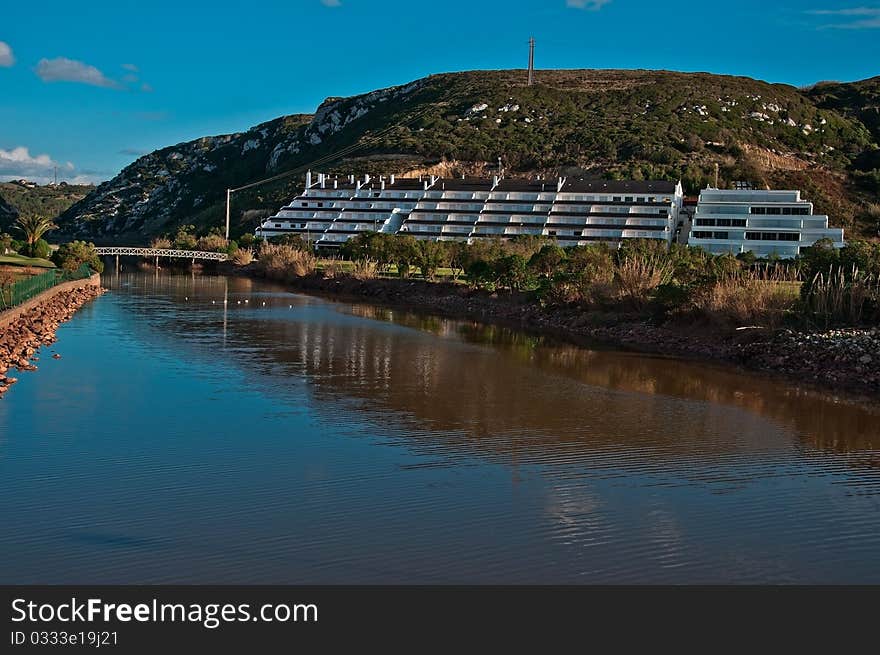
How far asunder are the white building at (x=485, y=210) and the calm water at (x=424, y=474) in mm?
82494

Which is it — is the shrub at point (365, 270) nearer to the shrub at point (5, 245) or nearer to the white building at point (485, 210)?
the shrub at point (5, 245)

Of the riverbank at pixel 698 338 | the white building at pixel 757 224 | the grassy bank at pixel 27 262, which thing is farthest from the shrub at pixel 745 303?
the white building at pixel 757 224

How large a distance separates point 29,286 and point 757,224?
79.3m

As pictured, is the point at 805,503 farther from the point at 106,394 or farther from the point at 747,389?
the point at 106,394

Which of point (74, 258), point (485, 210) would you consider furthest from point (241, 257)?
point (485, 210)

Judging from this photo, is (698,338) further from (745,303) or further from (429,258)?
(429,258)

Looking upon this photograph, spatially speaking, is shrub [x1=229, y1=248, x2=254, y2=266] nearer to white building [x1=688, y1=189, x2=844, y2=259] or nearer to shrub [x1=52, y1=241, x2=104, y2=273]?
shrub [x1=52, y1=241, x2=104, y2=273]

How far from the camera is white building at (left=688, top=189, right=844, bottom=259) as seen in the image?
92.9m

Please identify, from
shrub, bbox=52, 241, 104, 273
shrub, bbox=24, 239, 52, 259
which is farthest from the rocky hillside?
shrub, bbox=24, 239, 52, 259

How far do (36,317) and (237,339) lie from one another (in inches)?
345

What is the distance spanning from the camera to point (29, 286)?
38281 millimetres

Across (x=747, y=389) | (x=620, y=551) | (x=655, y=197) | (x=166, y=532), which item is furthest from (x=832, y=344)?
(x=655, y=197)

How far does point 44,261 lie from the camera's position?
63.4m

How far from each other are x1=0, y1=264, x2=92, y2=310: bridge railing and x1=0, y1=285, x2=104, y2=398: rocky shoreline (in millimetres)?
577
